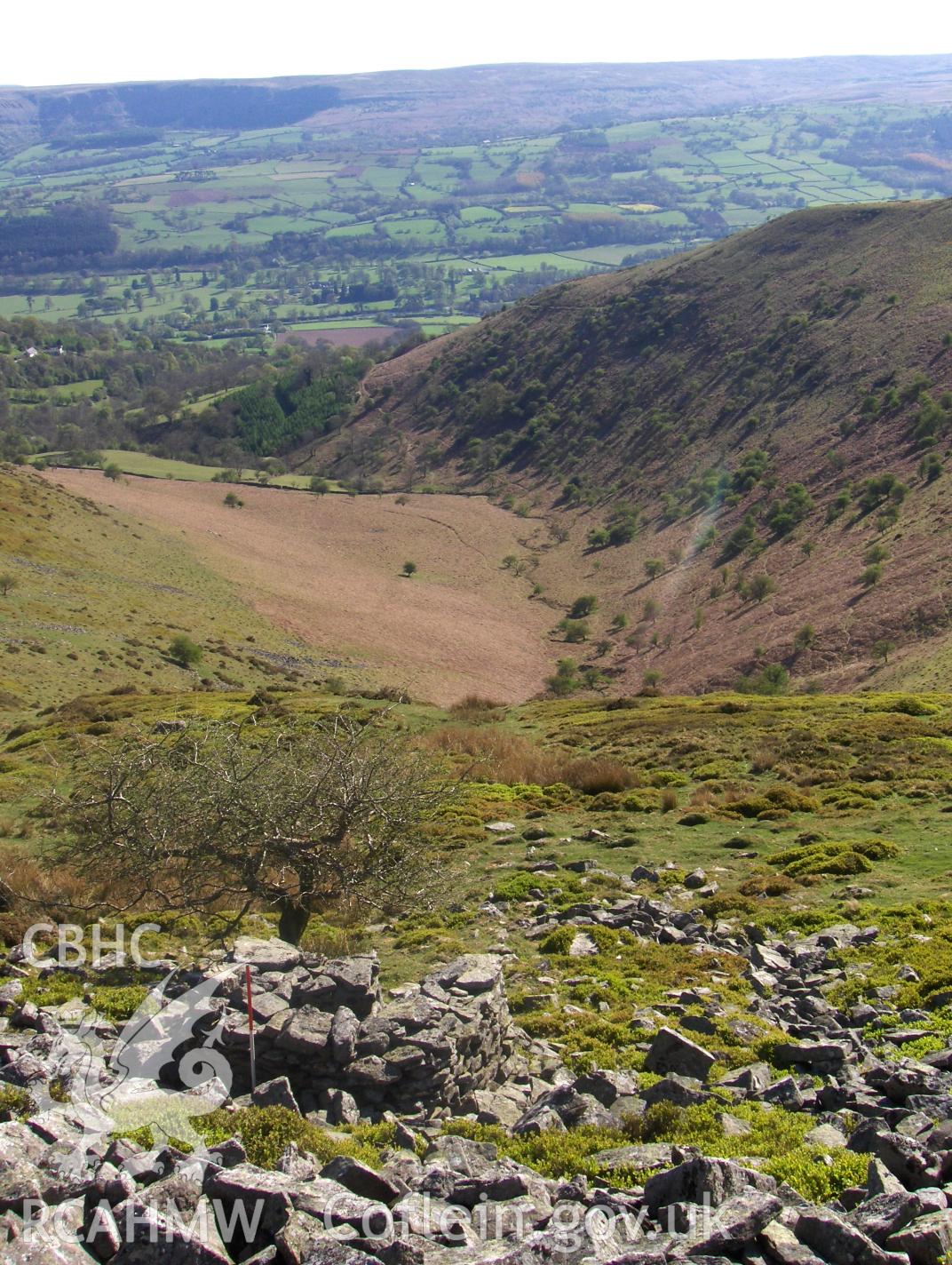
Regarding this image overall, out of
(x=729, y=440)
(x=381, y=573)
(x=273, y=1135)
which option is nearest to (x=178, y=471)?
(x=381, y=573)

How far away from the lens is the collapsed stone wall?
1119cm

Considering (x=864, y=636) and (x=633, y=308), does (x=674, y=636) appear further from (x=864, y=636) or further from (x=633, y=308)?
(x=633, y=308)

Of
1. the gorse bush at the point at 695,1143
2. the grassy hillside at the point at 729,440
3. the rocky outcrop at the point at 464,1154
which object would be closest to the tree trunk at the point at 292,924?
the rocky outcrop at the point at 464,1154

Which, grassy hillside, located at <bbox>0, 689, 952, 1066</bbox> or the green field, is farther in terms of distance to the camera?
the green field

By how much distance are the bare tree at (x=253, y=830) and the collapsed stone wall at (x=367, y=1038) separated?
8.54ft

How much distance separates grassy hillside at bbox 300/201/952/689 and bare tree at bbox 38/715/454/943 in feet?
109

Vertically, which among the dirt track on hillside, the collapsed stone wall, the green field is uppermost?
the collapsed stone wall

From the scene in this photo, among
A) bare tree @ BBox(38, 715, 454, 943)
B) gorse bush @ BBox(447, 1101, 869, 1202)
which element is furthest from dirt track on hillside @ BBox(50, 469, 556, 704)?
gorse bush @ BBox(447, 1101, 869, 1202)

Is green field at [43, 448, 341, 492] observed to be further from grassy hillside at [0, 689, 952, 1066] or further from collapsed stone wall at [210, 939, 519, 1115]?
collapsed stone wall at [210, 939, 519, 1115]

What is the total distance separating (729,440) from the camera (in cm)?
9075

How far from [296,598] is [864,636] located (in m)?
34.6

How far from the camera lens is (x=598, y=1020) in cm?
1380

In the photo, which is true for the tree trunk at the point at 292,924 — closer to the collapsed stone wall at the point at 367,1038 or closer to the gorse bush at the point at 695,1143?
the collapsed stone wall at the point at 367,1038

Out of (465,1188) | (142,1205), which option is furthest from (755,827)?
A: (142,1205)
